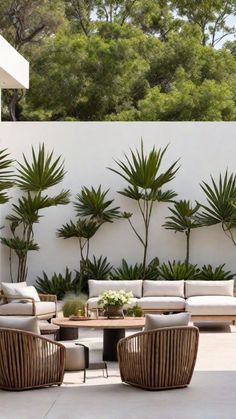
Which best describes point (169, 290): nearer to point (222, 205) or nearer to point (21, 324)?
point (222, 205)

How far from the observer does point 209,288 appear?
595 inches

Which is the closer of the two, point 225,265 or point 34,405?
point 34,405

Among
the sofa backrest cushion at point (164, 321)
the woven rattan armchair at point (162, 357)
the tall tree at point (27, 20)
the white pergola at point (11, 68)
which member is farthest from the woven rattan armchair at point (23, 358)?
the tall tree at point (27, 20)

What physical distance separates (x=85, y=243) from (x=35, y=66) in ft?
34.7

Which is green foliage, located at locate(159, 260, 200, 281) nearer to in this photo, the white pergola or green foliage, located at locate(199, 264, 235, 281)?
green foliage, located at locate(199, 264, 235, 281)

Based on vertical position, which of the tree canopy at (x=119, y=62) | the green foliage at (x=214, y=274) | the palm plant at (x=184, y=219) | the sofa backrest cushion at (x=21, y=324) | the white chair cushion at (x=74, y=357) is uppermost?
the tree canopy at (x=119, y=62)

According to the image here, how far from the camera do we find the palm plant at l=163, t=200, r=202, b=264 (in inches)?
644

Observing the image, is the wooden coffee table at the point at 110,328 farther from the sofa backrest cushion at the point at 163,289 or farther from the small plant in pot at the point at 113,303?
the sofa backrest cushion at the point at 163,289

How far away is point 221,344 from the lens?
1226cm

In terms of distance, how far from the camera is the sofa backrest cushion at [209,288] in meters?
15.1

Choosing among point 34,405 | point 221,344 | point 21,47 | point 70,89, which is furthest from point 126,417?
point 21,47

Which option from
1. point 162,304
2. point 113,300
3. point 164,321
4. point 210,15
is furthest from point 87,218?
point 210,15

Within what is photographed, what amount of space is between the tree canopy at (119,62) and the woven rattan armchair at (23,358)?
54.2ft

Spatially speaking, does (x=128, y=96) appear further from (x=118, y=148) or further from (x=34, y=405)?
(x=34, y=405)
